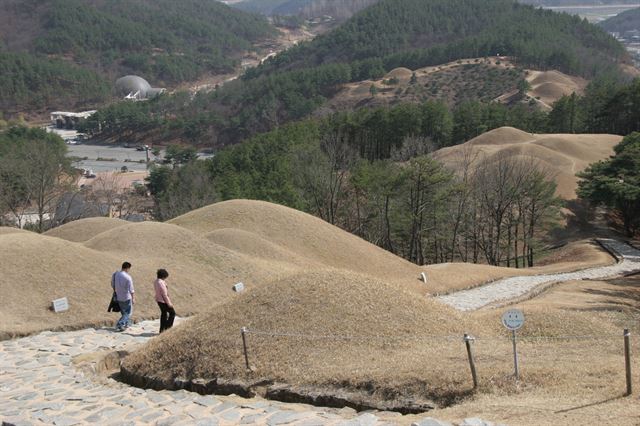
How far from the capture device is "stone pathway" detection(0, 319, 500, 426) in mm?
9969

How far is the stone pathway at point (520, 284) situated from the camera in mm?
27125

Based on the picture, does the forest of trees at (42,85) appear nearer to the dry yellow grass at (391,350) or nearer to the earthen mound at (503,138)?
the earthen mound at (503,138)

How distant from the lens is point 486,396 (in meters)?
10.1

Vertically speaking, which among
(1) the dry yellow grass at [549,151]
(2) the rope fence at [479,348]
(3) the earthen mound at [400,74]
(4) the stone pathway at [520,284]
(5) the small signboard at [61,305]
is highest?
(3) the earthen mound at [400,74]

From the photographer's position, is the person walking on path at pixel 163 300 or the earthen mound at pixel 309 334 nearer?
the earthen mound at pixel 309 334

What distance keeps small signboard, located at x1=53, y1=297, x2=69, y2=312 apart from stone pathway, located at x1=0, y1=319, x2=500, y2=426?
2841 mm

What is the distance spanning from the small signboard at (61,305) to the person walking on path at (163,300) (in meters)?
3.51

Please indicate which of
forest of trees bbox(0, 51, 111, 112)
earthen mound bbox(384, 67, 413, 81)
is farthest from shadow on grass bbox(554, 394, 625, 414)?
forest of trees bbox(0, 51, 111, 112)

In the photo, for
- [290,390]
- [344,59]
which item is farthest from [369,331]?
[344,59]

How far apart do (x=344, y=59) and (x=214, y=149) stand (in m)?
61.6

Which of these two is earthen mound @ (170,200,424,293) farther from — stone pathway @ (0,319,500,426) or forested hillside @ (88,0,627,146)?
forested hillside @ (88,0,627,146)

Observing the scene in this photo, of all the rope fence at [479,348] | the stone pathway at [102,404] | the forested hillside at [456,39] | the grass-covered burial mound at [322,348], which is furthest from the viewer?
the forested hillside at [456,39]

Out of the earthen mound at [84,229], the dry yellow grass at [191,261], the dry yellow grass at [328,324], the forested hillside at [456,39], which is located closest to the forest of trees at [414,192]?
the dry yellow grass at [191,261]

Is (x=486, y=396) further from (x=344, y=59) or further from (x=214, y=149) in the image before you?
(x=344, y=59)
